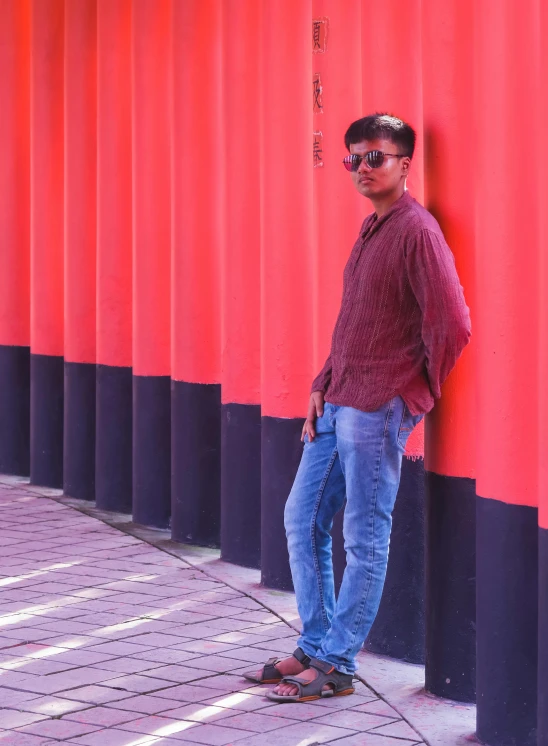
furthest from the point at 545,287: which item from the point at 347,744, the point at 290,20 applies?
the point at 290,20

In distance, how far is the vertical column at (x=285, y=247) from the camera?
609 cm

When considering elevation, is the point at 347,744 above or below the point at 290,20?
below

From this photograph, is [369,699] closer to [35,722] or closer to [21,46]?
[35,722]

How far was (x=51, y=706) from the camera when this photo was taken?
14.5 feet

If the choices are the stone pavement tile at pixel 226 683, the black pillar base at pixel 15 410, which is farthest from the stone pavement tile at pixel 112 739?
the black pillar base at pixel 15 410

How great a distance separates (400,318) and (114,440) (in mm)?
4272

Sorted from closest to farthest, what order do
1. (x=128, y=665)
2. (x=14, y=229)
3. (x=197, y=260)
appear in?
(x=128, y=665) < (x=197, y=260) < (x=14, y=229)

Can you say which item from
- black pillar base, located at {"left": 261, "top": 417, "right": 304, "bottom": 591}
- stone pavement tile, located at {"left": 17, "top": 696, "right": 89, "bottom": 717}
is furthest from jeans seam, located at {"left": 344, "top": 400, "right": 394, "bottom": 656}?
black pillar base, located at {"left": 261, "top": 417, "right": 304, "bottom": 591}

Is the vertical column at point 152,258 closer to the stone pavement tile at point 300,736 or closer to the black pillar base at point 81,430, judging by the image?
the black pillar base at point 81,430

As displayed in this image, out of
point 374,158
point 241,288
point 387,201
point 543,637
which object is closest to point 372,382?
point 387,201

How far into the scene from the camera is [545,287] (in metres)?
3.64

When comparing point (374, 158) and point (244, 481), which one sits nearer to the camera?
point (374, 158)

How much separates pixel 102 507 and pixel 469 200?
184 inches

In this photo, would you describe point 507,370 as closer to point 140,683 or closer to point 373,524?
point 373,524
